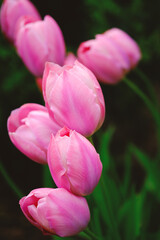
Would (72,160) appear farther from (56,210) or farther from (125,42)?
(125,42)

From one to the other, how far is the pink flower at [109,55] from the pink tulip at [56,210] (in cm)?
35

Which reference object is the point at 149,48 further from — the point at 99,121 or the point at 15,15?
the point at 99,121

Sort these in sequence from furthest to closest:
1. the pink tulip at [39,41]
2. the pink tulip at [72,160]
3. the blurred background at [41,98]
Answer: the blurred background at [41,98]
the pink tulip at [39,41]
the pink tulip at [72,160]

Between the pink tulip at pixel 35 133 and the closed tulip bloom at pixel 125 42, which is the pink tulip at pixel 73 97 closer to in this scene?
the pink tulip at pixel 35 133

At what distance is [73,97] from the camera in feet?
1.65

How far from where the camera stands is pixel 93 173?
502 millimetres

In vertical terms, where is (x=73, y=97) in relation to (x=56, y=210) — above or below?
above

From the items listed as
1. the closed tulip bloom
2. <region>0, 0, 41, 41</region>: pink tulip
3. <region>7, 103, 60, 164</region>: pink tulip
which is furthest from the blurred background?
<region>7, 103, 60, 164</region>: pink tulip

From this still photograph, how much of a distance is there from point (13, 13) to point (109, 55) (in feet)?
0.84

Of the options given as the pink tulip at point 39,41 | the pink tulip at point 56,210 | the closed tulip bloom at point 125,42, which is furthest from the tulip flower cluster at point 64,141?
the closed tulip bloom at point 125,42

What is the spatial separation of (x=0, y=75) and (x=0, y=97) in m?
0.09

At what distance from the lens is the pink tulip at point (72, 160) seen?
0.48 m

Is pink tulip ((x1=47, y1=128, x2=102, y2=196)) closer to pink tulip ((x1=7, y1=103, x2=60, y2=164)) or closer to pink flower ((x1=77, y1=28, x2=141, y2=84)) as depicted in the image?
pink tulip ((x1=7, y1=103, x2=60, y2=164))

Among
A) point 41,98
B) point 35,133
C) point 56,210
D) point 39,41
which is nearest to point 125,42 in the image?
point 39,41
